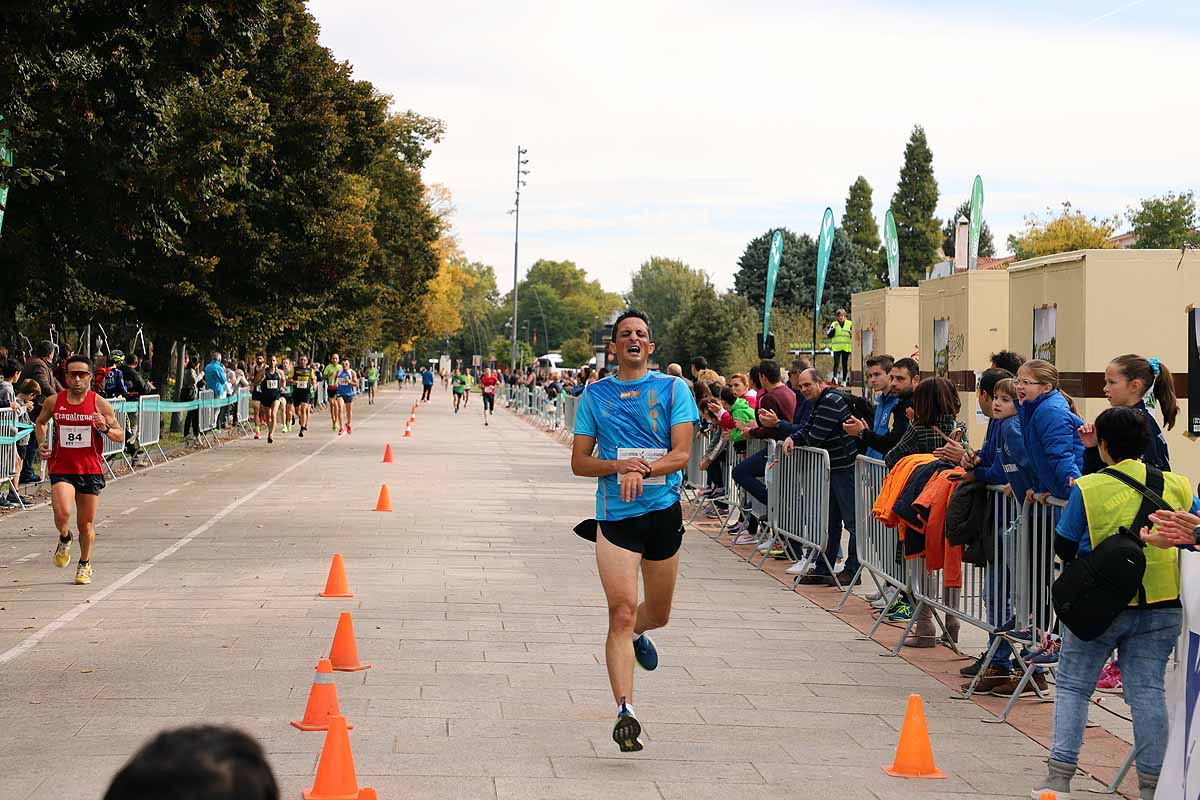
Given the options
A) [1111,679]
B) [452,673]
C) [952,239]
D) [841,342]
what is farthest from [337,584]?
[952,239]

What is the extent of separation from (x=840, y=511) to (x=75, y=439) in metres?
6.17

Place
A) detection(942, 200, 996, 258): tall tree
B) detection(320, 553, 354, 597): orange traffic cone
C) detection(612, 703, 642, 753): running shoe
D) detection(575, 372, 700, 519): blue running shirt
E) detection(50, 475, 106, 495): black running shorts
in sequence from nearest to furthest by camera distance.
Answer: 1. detection(612, 703, 642, 753): running shoe
2. detection(575, 372, 700, 519): blue running shirt
3. detection(320, 553, 354, 597): orange traffic cone
4. detection(50, 475, 106, 495): black running shorts
5. detection(942, 200, 996, 258): tall tree

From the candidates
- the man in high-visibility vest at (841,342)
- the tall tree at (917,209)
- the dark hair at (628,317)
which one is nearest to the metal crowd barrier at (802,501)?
the dark hair at (628,317)

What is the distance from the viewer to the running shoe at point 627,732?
21.4 ft

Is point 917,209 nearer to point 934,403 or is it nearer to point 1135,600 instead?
point 934,403

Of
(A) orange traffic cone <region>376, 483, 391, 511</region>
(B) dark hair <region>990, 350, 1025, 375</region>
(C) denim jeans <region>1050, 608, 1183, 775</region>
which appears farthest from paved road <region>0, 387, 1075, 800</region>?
(B) dark hair <region>990, 350, 1025, 375</region>

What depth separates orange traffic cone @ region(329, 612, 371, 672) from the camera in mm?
8375

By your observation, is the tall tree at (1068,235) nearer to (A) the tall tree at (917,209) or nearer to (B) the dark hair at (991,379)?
(A) the tall tree at (917,209)

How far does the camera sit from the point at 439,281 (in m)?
99.2

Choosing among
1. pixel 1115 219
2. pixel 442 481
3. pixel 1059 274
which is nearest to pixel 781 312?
pixel 1115 219

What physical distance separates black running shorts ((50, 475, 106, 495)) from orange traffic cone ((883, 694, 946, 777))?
7570 mm

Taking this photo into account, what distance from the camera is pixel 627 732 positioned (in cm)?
652

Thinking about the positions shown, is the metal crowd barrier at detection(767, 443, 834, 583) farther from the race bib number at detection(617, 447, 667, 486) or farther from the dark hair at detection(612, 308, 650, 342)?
the race bib number at detection(617, 447, 667, 486)

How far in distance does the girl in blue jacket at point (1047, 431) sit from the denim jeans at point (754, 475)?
698 cm
